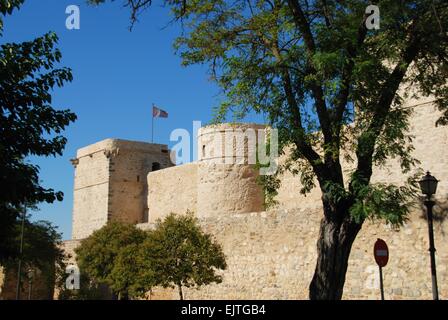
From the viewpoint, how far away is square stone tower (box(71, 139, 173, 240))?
32656 mm

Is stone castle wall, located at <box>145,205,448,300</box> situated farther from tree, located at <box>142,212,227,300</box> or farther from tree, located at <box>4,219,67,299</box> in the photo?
tree, located at <box>4,219,67,299</box>

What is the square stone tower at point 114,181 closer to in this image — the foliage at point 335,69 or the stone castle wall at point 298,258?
the stone castle wall at point 298,258

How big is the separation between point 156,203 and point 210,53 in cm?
2231

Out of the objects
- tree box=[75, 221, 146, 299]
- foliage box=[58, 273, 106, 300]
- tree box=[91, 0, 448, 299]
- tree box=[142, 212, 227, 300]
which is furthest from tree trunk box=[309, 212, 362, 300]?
→ foliage box=[58, 273, 106, 300]

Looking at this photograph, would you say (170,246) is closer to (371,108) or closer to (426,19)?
(371,108)

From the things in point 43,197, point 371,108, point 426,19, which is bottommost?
point 43,197

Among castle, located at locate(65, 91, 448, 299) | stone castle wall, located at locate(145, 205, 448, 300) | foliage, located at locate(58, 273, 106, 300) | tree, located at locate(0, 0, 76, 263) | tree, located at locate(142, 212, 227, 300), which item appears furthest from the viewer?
foliage, located at locate(58, 273, 106, 300)

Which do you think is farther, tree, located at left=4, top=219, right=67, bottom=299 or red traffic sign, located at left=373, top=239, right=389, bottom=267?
tree, located at left=4, top=219, right=67, bottom=299

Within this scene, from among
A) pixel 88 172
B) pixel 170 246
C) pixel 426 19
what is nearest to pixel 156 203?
pixel 88 172

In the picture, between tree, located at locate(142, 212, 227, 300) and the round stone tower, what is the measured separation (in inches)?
261

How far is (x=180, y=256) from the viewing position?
16.1 meters

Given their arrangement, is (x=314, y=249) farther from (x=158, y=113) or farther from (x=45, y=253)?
(x=158, y=113)

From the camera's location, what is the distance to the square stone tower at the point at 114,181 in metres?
32.7

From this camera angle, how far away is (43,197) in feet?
27.1
